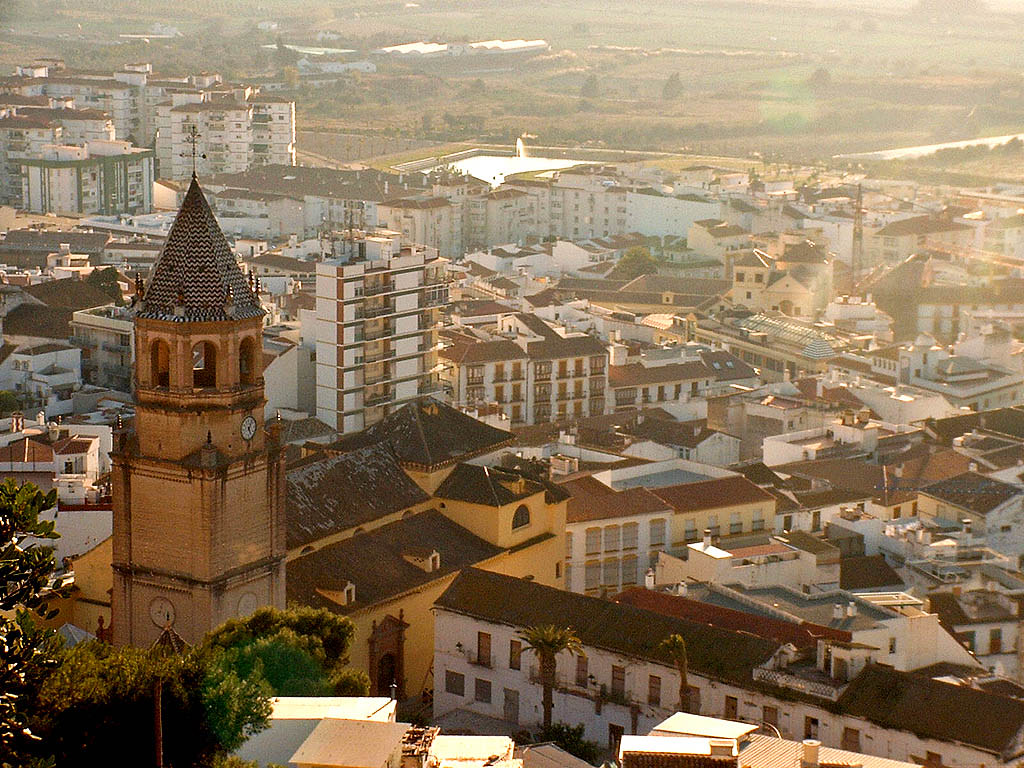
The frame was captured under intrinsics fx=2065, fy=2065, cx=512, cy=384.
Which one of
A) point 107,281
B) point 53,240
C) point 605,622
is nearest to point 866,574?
point 605,622

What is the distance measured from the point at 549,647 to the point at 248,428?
19.0ft

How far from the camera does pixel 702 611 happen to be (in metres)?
34.1

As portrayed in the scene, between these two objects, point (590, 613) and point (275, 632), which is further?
point (590, 613)

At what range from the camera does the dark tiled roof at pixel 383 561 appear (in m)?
33.1

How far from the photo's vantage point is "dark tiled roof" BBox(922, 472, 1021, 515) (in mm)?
43281

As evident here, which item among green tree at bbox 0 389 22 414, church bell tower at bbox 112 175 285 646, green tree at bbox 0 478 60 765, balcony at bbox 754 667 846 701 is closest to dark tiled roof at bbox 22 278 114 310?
green tree at bbox 0 389 22 414

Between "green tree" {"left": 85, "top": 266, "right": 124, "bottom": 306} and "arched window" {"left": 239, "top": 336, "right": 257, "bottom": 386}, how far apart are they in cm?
3706

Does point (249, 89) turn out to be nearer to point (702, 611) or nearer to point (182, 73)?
point (182, 73)

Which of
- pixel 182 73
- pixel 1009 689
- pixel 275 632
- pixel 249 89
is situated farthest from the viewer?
pixel 182 73

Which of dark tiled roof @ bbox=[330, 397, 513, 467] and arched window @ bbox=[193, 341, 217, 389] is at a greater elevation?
arched window @ bbox=[193, 341, 217, 389]

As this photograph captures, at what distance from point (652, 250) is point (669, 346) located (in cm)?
2682

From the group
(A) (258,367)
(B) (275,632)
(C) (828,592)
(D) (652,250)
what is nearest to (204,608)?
(B) (275,632)

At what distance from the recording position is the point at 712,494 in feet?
136

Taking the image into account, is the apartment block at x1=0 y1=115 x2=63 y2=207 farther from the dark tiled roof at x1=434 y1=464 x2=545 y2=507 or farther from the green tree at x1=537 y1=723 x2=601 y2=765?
the green tree at x1=537 y1=723 x2=601 y2=765
